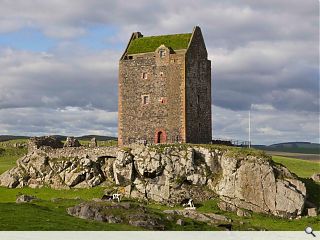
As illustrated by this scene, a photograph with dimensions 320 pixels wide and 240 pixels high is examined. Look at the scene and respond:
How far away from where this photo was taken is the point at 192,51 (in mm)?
84500

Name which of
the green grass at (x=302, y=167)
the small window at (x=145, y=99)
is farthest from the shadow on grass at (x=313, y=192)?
the small window at (x=145, y=99)

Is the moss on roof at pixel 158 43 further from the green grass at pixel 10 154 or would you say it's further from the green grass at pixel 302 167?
the green grass at pixel 10 154

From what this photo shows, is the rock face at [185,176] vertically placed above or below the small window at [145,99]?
below

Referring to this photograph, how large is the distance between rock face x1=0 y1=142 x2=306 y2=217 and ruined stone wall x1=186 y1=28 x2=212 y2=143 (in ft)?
23.9

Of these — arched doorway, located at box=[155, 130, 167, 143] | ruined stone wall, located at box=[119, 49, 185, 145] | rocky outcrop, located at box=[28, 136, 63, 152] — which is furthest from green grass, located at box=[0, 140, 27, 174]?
arched doorway, located at box=[155, 130, 167, 143]

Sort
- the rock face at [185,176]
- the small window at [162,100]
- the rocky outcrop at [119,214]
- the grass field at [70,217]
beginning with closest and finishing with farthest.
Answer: the grass field at [70,217]
the rocky outcrop at [119,214]
the rock face at [185,176]
the small window at [162,100]

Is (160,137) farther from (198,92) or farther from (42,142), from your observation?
(42,142)

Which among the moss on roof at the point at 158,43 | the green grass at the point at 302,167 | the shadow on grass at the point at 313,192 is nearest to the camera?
the shadow on grass at the point at 313,192

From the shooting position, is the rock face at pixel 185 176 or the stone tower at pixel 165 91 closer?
the rock face at pixel 185 176

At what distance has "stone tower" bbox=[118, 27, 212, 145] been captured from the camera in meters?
82.1

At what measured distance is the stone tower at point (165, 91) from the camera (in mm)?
82062

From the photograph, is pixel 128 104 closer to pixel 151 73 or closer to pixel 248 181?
pixel 151 73

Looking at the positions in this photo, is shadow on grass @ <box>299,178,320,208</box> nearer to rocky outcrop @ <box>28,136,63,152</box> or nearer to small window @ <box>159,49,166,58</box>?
small window @ <box>159,49,166,58</box>

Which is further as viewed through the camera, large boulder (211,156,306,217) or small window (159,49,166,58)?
small window (159,49,166,58)
